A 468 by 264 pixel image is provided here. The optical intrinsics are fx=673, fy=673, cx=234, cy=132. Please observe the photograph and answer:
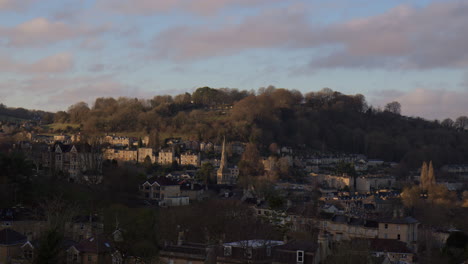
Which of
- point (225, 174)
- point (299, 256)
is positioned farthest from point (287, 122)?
point (299, 256)

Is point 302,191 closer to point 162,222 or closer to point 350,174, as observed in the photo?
point 350,174

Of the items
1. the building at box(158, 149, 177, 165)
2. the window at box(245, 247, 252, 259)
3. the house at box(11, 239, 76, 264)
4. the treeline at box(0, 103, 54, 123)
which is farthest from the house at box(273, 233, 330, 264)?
the treeline at box(0, 103, 54, 123)

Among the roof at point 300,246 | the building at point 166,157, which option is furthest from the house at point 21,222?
the building at point 166,157

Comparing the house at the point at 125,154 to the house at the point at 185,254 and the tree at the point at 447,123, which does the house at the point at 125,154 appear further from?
the tree at the point at 447,123

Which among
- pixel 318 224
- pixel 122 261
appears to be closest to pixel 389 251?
pixel 318 224

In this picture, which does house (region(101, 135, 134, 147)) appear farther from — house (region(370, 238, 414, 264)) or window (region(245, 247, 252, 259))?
window (region(245, 247, 252, 259))

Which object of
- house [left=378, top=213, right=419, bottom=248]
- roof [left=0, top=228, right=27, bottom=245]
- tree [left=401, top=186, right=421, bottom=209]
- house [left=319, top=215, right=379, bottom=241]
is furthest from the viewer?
tree [left=401, top=186, right=421, bottom=209]

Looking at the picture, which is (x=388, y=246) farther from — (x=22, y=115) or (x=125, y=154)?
(x=22, y=115)
